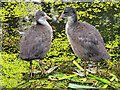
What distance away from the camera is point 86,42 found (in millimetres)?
2154

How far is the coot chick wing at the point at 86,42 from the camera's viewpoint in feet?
7.03

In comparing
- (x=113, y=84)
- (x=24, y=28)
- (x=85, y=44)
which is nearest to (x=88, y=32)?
(x=85, y=44)

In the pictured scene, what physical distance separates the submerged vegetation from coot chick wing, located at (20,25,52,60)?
0.15m

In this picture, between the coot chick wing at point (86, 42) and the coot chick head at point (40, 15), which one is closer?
the coot chick wing at point (86, 42)

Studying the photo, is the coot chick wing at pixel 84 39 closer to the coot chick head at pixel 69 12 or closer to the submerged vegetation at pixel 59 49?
the coot chick head at pixel 69 12

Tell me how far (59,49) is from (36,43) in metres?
0.45

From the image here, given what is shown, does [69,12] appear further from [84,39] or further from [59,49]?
[59,49]

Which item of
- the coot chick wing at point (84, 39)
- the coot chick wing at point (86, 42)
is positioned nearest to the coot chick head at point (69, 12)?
the coot chick wing at point (84, 39)

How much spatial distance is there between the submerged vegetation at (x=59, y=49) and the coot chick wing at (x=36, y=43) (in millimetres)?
154

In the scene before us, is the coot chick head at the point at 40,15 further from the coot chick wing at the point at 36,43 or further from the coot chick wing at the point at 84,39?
the coot chick wing at the point at 84,39

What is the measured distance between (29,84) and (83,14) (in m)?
1.28

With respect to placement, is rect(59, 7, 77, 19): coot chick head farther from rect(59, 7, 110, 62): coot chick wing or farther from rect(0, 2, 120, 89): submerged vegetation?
rect(0, 2, 120, 89): submerged vegetation

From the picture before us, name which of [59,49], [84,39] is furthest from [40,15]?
[84,39]

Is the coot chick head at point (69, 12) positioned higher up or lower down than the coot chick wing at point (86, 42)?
higher up
